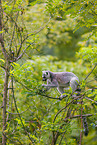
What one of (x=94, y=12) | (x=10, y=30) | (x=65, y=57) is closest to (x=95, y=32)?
(x=94, y=12)

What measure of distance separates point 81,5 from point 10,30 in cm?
169

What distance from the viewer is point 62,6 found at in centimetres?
394

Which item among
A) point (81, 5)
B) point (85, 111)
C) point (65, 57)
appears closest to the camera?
point (81, 5)

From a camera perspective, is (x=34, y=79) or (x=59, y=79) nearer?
(x=34, y=79)

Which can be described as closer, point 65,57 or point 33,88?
point 33,88

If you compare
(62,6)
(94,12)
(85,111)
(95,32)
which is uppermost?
(62,6)

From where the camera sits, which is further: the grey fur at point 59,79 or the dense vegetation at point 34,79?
the grey fur at point 59,79

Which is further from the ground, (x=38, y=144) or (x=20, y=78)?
(x=20, y=78)

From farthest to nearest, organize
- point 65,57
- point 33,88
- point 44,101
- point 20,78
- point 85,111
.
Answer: point 65,57 < point 44,101 < point 85,111 < point 33,88 < point 20,78

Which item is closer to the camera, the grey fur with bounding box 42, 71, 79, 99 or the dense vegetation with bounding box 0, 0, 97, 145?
the dense vegetation with bounding box 0, 0, 97, 145

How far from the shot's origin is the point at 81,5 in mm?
3336

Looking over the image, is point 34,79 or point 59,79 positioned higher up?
point 59,79

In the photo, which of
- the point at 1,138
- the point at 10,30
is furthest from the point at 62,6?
the point at 1,138

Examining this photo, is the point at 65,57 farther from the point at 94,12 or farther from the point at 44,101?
the point at 94,12
